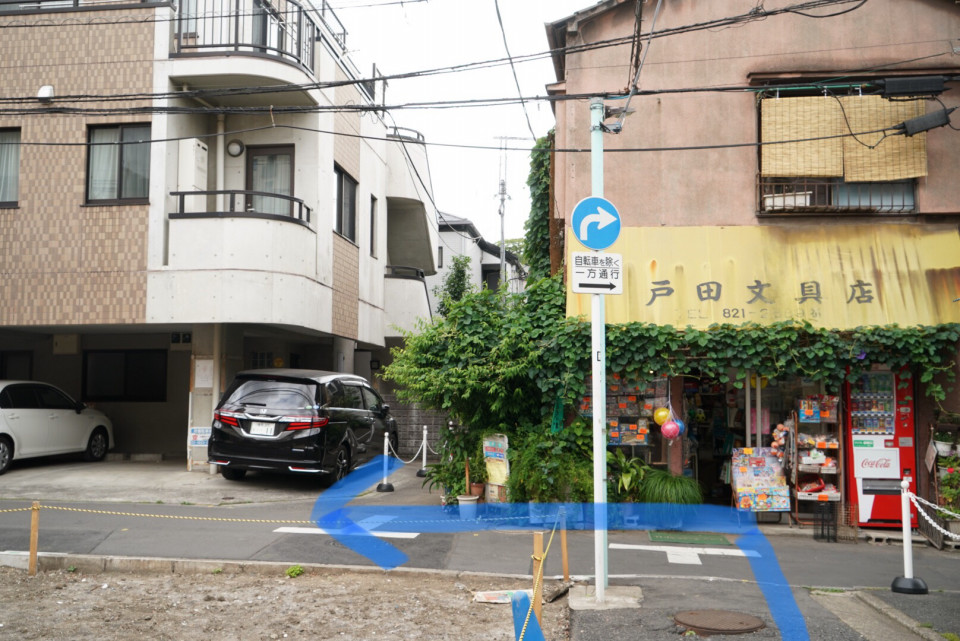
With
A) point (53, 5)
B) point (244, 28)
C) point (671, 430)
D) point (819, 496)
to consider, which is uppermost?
point (53, 5)

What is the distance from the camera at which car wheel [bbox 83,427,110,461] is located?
15458mm

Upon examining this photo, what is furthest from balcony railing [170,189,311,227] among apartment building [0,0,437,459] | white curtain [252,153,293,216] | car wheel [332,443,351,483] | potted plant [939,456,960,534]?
potted plant [939,456,960,534]

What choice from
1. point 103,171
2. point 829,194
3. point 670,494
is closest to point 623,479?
point 670,494

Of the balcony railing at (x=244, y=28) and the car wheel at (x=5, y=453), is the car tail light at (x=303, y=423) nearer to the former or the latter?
the car wheel at (x=5, y=453)

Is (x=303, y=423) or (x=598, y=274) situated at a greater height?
(x=598, y=274)

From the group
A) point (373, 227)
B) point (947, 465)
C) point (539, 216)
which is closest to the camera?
point (947, 465)

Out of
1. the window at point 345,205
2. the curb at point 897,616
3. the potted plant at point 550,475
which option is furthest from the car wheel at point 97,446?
the curb at point 897,616

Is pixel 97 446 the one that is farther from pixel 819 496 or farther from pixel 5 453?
pixel 819 496

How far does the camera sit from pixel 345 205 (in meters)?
17.6

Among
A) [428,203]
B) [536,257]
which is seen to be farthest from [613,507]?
[428,203]

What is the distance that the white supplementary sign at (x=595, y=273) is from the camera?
23.3ft

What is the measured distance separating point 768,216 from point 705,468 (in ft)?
13.1

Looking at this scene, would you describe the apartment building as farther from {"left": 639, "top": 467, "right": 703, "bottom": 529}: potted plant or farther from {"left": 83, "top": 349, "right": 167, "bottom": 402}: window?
{"left": 639, "top": 467, "right": 703, "bottom": 529}: potted plant

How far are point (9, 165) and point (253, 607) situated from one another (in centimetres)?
1113
